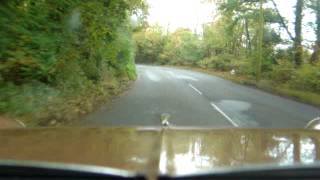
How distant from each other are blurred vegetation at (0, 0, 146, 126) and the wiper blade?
36.5 ft

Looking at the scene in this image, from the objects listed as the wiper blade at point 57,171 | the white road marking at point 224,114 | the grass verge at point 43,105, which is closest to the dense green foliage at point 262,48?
the white road marking at point 224,114

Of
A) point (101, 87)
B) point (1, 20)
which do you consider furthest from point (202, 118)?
point (101, 87)

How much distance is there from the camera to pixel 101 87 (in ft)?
85.6

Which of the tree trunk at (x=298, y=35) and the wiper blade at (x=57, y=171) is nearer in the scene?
the wiper blade at (x=57, y=171)

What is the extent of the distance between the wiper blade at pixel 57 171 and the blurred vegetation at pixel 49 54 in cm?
1111

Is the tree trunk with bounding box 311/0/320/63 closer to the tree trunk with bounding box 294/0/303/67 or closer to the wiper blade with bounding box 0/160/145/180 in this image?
the tree trunk with bounding box 294/0/303/67

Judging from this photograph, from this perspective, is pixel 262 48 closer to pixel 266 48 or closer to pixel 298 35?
pixel 266 48

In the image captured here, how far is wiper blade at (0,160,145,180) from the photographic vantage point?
229 centimetres

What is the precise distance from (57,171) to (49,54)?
15.7 meters

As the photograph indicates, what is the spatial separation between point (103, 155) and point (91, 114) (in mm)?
15766

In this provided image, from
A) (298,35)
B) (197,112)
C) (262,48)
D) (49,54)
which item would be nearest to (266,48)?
(262,48)

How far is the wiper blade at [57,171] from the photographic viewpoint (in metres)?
2.29

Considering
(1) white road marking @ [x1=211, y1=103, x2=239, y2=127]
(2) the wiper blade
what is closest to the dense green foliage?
(1) white road marking @ [x1=211, y1=103, x2=239, y2=127]

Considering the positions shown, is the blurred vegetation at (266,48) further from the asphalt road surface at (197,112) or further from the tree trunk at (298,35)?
the asphalt road surface at (197,112)
